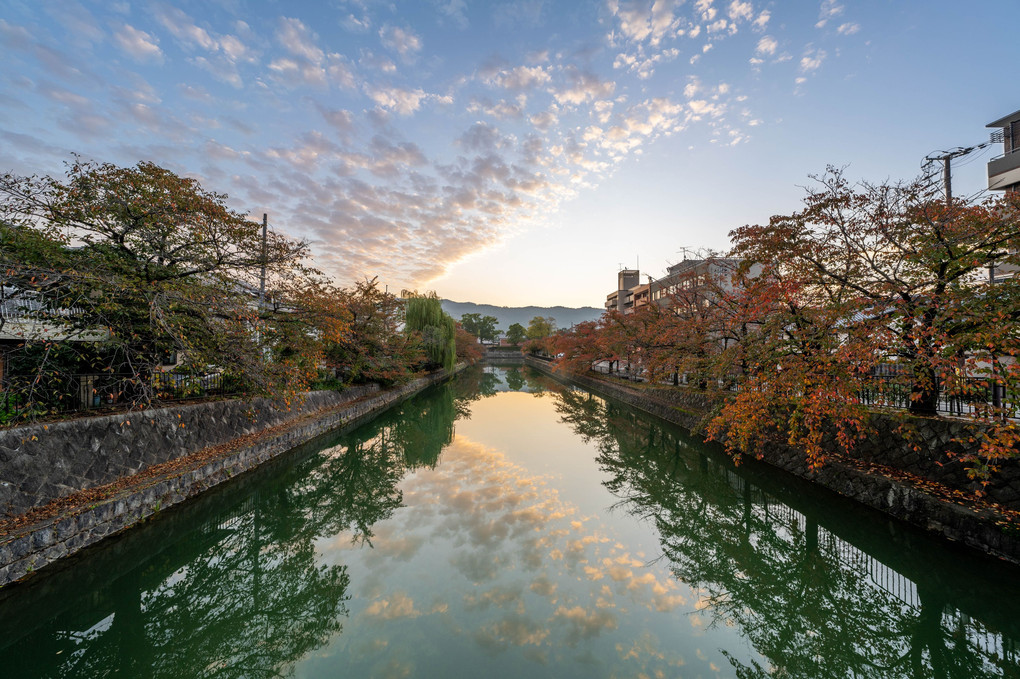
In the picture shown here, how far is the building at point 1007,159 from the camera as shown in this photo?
15.7 m

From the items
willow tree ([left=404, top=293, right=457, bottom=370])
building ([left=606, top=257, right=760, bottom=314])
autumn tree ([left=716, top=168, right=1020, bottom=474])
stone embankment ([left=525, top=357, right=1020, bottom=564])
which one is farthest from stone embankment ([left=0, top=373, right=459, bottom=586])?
willow tree ([left=404, top=293, right=457, bottom=370])

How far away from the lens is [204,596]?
14.7 feet

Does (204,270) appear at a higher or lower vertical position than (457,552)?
higher

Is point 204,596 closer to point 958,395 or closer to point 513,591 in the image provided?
point 513,591

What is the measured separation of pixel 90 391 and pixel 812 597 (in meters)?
12.7

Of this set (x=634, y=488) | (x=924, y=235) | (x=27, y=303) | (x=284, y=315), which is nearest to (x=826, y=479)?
(x=634, y=488)

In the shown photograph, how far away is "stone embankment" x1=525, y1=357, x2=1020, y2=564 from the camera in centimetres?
503

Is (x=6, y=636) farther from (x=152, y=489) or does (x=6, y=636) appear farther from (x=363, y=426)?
(x=363, y=426)

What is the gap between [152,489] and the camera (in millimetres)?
6004

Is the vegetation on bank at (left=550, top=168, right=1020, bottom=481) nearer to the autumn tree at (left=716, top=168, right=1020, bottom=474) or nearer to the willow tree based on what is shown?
the autumn tree at (left=716, top=168, right=1020, bottom=474)

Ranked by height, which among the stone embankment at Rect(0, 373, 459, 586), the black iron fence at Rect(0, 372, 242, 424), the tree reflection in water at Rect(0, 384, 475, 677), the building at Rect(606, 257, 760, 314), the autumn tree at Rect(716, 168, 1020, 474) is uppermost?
the building at Rect(606, 257, 760, 314)

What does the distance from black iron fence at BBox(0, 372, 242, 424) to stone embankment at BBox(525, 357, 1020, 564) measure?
11.7 m

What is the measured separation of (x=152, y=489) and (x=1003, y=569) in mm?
11994

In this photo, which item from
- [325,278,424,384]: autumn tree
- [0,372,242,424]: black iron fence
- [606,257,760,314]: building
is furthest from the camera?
[325,278,424,384]: autumn tree
